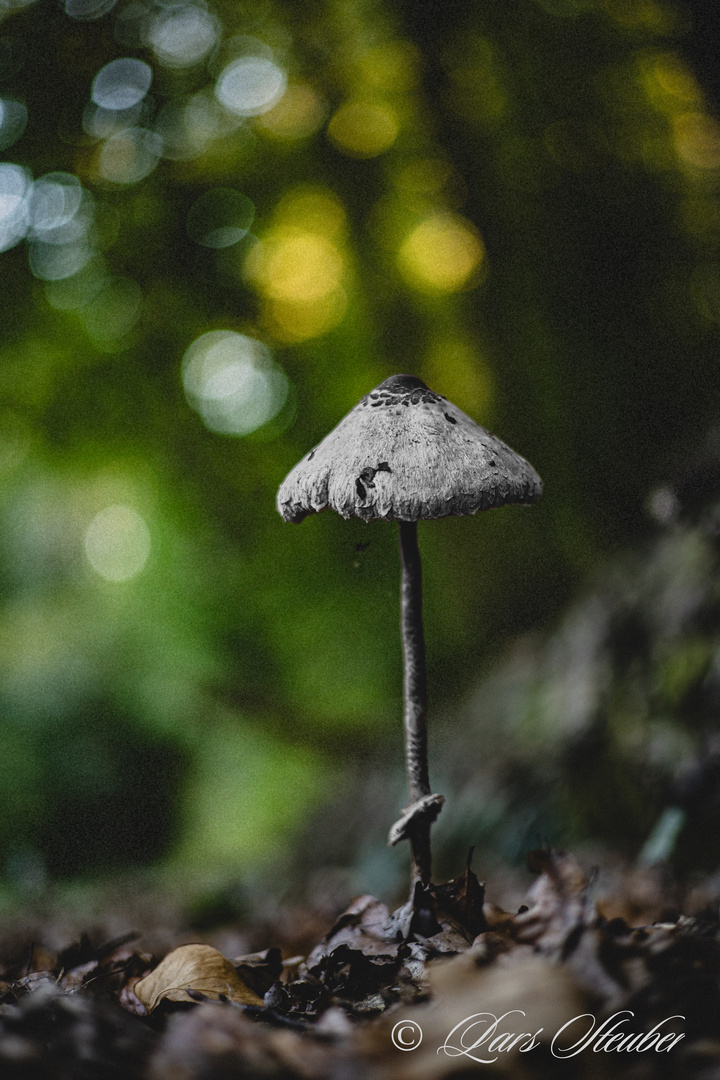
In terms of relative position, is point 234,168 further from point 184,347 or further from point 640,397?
point 640,397

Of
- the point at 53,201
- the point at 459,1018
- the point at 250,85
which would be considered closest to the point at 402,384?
the point at 459,1018

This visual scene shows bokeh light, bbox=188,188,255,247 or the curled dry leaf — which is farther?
bokeh light, bbox=188,188,255,247

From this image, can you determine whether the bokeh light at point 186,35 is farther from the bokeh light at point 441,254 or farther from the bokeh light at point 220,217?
the bokeh light at point 441,254

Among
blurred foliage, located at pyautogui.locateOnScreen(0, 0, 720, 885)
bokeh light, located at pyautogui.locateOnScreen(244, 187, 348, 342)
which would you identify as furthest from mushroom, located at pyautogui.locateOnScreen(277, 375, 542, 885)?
bokeh light, located at pyautogui.locateOnScreen(244, 187, 348, 342)

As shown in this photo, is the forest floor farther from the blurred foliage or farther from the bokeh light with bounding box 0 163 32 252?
the bokeh light with bounding box 0 163 32 252

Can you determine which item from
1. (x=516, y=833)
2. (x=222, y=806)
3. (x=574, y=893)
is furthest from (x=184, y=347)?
(x=574, y=893)

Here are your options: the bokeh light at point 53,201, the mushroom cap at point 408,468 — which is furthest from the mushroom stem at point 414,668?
the bokeh light at point 53,201

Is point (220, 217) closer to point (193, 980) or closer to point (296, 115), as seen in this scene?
point (296, 115)
